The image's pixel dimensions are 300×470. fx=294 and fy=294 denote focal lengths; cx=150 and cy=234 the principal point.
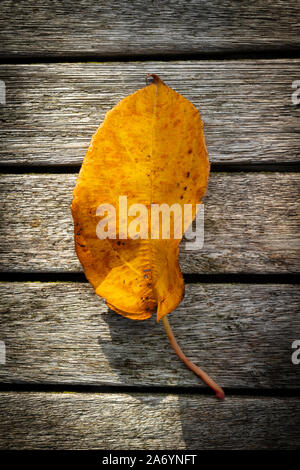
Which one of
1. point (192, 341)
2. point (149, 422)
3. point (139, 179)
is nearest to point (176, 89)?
point (139, 179)

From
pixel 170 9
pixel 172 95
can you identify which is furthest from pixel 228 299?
pixel 170 9

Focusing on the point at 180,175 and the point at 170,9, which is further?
the point at 170,9

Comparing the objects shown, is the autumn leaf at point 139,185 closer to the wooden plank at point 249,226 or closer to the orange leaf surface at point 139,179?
the orange leaf surface at point 139,179

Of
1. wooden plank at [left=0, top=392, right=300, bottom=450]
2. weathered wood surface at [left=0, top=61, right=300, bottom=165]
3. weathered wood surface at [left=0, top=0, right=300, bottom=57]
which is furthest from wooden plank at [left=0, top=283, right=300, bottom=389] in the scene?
weathered wood surface at [left=0, top=0, right=300, bottom=57]

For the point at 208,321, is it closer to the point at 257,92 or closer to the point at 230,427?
the point at 230,427

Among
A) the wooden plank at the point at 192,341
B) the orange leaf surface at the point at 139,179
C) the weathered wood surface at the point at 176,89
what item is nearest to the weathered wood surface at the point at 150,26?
the weathered wood surface at the point at 176,89
